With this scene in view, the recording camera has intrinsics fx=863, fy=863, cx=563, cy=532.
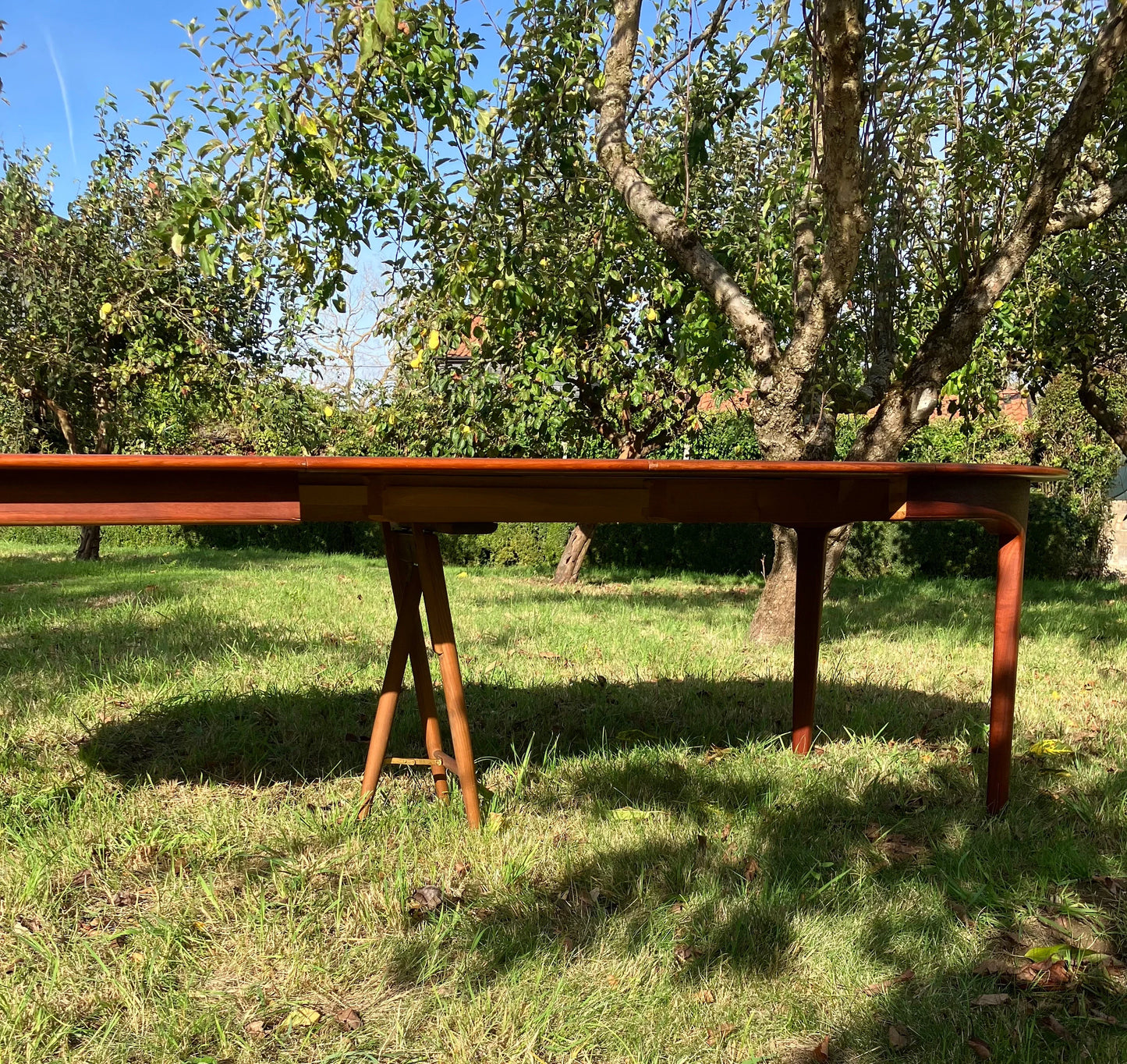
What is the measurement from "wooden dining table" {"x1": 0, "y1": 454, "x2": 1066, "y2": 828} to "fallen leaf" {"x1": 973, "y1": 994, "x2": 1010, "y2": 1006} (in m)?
0.98

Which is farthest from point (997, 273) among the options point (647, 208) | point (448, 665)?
point (448, 665)

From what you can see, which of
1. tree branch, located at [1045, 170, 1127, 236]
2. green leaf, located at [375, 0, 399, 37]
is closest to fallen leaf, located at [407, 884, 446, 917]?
green leaf, located at [375, 0, 399, 37]

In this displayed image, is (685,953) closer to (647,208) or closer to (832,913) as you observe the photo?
(832,913)

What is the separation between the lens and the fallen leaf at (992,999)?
178 cm

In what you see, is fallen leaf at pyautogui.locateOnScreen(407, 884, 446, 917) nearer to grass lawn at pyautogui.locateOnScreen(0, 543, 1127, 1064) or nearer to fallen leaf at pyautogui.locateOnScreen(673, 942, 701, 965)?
grass lawn at pyautogui.locateOnScreen(0, 543, 1127, 1064)

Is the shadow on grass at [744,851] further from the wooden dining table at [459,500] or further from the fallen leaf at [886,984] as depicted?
the wooden dining table at [459,500]

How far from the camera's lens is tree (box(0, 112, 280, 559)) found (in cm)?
941

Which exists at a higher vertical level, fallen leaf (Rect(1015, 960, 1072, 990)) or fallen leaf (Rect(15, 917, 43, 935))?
fallen leaf (Rect(15, 917, 43, 935))

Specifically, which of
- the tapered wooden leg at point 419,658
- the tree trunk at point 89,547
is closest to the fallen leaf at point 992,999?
the tapered wooden leg at point 419,658

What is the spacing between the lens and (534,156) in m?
5.55

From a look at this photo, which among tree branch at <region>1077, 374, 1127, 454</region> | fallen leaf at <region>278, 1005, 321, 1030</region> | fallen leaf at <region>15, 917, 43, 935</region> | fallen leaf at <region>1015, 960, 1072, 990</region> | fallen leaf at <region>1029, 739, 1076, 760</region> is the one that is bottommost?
fallen leaf at <region>1029, 739, 1076, 760</region>

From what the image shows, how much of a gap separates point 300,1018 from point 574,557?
8.17 meters

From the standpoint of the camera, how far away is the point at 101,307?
9.02m

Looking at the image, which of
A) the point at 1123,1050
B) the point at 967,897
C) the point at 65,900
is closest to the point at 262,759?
the point at 65,900
